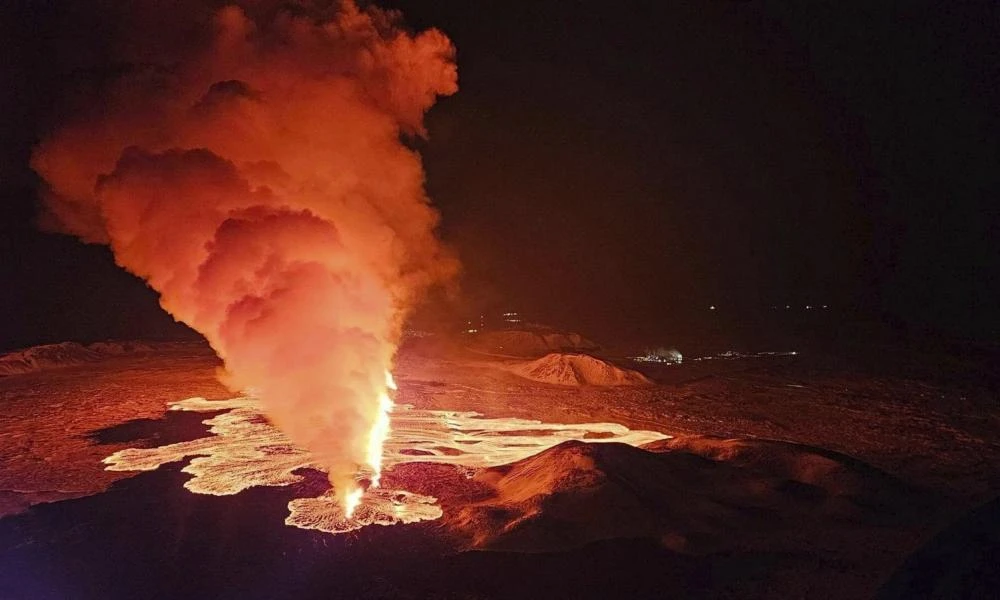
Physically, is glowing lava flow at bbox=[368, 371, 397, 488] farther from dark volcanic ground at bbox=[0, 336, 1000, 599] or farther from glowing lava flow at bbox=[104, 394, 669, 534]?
dark volcanic ground at bbox=[0, 336, 1000, 599]

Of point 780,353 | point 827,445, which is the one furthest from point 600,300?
point 827,445

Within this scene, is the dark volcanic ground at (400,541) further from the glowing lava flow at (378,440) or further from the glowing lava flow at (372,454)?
the glowing lava flow at (378,440)

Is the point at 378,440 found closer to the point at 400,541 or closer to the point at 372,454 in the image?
the point at 372,454

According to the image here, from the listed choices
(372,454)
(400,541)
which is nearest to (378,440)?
(372,454)

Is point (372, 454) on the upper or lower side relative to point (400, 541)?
upper

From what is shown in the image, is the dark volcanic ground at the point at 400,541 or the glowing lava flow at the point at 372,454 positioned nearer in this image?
the dark volcanic ground at the point at 400,541

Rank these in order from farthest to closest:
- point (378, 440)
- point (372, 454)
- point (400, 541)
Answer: point (378, 440)
point (372, 454)
point (400, 541)

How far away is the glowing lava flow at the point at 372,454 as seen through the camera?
35.8ft

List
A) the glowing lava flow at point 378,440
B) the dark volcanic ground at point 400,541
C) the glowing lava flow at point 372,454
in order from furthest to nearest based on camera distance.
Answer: the glowing lava flow at point 378,440 → the glowing lava flow at point 372,454 → the dark volcanic ground at point 400,541

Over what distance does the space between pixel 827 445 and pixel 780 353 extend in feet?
88.1

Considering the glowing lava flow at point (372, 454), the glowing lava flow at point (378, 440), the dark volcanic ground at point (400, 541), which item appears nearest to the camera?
the dark volcanic ground at point (400, 541)

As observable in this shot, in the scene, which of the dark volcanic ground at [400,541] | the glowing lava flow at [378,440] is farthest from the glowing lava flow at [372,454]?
the dark volcanic ground at [400,541]

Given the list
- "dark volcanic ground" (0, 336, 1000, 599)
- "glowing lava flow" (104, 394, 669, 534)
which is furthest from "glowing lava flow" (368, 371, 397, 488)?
"dark volcanic ground" (0, 336, 1000, 599)

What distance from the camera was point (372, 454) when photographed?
46.7 ft
